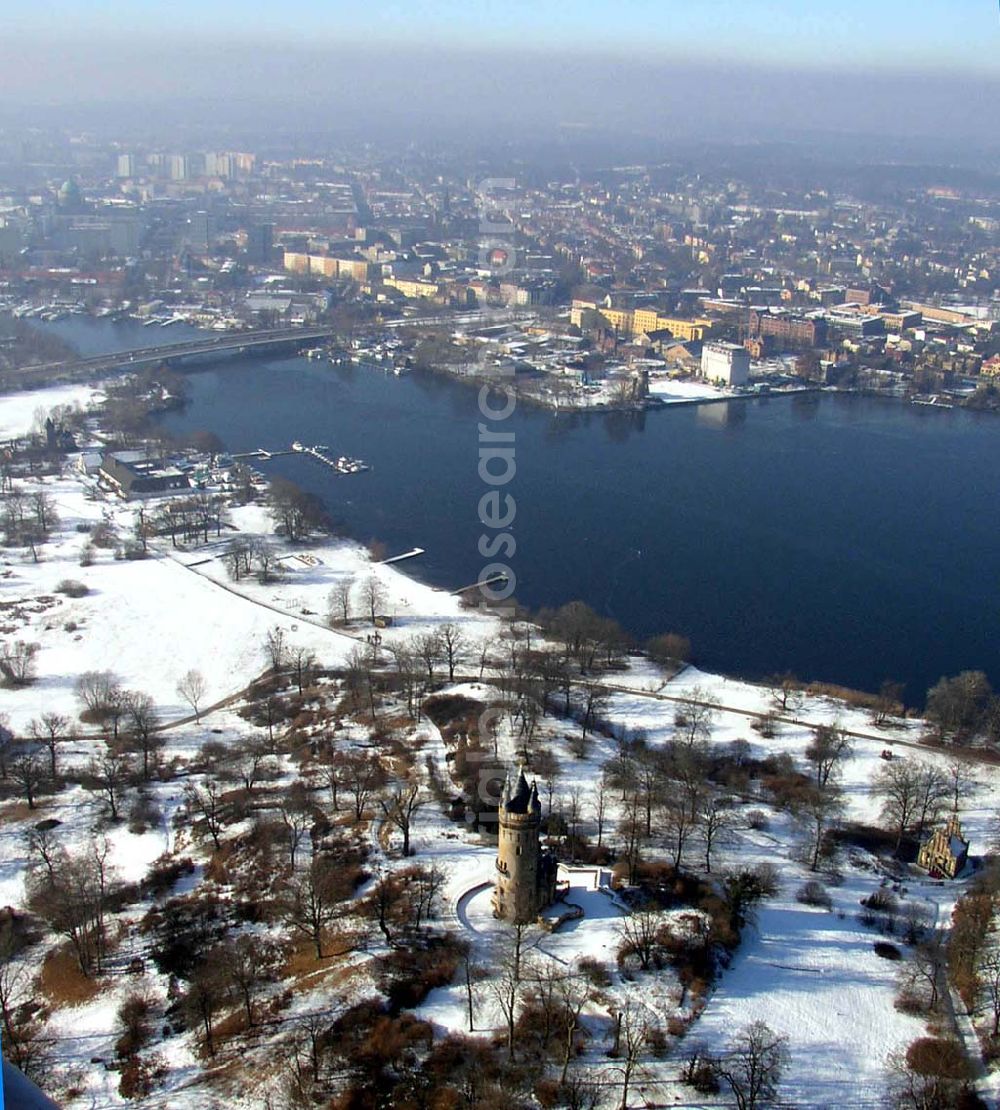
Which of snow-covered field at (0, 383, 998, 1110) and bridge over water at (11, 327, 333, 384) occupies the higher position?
bridge over water at (11, 327, 333, 384)

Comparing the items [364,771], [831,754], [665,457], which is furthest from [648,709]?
[665,457]

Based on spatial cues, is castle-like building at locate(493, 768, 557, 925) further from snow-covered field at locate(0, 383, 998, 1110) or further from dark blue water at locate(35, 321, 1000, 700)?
dark blue water at locate(35, 321, 1000, 700)

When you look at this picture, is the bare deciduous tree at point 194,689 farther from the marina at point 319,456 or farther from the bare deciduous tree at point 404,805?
the marina at point 319,456

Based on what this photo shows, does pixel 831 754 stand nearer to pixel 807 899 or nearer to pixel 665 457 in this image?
pixel 807 899

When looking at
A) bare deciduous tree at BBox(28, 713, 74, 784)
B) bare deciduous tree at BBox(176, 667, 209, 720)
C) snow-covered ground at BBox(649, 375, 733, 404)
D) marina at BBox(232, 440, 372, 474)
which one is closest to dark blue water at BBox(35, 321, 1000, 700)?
marina at BBox(232, 440, 372, 474)

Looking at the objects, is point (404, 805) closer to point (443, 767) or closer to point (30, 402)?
point (443, 767)

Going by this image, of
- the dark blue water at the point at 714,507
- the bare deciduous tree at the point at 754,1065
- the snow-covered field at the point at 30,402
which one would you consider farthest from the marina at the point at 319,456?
the bare deciduous tree at the point at 754,1065

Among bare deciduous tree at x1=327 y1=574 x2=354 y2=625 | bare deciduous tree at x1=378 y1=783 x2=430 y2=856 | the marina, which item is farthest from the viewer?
the marina
